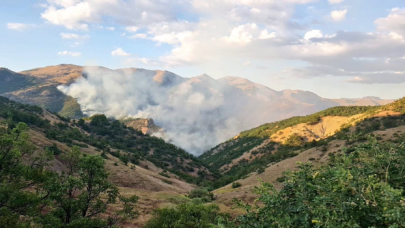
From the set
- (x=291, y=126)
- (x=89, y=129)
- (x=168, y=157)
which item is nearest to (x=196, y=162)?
(x=168, y=157)

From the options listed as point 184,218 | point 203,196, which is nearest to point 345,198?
point 184,218

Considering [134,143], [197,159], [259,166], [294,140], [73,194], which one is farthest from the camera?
[294,140]

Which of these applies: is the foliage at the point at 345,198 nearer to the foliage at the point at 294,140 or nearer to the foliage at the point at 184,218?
the foliage at the point at 184,218

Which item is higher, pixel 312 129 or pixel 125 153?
pixel 312 129

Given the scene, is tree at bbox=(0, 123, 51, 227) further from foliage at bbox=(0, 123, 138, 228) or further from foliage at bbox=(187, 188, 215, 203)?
foliage at bbox=(187, 188, 215, 203)

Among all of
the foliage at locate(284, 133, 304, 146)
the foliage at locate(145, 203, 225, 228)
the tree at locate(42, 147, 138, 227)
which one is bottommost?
the foliage at locate(284, 133, 304, 146)

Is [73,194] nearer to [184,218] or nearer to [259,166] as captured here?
[184,218]

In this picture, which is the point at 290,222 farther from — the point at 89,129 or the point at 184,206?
the point at 89,129

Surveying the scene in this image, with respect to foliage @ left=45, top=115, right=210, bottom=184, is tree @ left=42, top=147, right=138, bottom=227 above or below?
above

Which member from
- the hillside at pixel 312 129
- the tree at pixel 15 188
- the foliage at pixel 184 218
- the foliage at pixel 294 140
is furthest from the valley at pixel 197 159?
the tree at pixel 15 188

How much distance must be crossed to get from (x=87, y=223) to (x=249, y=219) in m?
8.49

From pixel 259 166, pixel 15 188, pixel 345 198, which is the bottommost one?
pixel 259 166

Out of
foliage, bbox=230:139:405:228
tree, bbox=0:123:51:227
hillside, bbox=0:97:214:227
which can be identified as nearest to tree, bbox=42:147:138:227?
tree, bbox=0:123:51:227

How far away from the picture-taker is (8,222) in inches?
363
